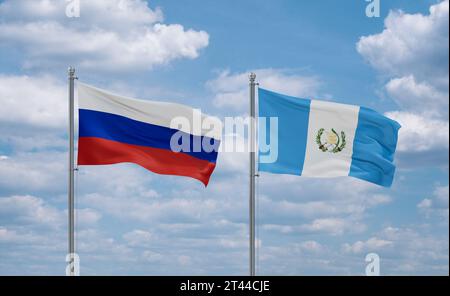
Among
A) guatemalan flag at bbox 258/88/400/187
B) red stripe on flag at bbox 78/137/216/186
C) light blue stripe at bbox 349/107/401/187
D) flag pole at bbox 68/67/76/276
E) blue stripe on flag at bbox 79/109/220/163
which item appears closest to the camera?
flag pole at bbox 68/67/76/276

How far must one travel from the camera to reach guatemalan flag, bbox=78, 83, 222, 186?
24500mm

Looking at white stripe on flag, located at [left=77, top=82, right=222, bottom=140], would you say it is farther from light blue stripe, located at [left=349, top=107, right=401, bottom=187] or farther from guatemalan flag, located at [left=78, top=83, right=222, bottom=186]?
light blue stripe, located at [left=349, top=107, right=401, bottom=187]

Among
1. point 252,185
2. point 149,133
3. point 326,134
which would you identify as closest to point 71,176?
point 149,133

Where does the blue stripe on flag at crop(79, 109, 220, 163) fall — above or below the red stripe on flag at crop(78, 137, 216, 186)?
above

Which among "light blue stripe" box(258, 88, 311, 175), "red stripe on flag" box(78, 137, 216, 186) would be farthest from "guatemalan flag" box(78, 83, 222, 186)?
"light blue stripe" box(258, 88, 311, 175)

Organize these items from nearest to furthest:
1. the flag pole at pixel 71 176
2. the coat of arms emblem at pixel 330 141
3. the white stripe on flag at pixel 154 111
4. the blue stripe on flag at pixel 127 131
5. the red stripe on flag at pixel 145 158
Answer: the flag pole at pixel 71 176 < the red stripe on flag at pixel 145 158 < the blue stripe on flag at pixel 127 131 < the white stripe on flag at pixel 154 111 < the coat of arms emblem at pixel 330 141

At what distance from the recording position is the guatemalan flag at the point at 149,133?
2450 cm

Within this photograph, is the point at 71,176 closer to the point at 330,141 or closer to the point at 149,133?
the point at 149,133

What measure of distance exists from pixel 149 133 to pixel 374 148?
7882 mm

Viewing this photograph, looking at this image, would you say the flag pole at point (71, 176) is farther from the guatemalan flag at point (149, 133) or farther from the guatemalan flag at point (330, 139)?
the guatemalan flag at point (330, 139)

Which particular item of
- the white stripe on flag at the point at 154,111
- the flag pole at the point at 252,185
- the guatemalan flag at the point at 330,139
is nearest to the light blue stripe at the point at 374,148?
the guatemalan flag at the point at 330,139

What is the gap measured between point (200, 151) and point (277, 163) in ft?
8.46

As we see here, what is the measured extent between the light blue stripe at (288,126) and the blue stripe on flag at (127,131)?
2.07 m

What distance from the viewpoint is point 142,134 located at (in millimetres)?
24875
